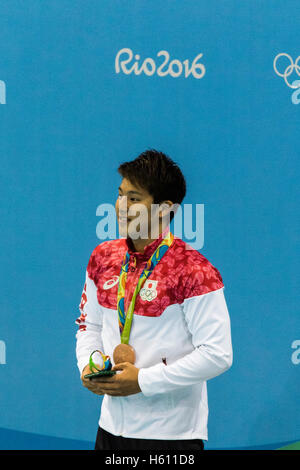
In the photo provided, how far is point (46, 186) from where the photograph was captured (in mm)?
2750

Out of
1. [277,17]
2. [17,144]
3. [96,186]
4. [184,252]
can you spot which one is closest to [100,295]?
[184,252]

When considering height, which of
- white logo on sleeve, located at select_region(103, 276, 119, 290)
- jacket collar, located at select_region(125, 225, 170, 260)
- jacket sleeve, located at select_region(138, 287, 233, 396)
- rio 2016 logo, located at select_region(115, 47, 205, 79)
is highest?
rio 2016 logo, located at select_region(115, 47, 205, 79)

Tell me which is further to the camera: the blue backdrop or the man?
the blue backdrop

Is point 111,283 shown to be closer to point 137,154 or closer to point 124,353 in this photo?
point 124,353

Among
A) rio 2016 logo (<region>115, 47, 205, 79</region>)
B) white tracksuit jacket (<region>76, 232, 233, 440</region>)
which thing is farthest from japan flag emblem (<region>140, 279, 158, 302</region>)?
rio 2016 logo (<region>115, 47, 205, 79</region>)

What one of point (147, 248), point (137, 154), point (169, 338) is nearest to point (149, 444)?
point (169, 338)

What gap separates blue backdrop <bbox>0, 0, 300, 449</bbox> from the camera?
2.68 meters

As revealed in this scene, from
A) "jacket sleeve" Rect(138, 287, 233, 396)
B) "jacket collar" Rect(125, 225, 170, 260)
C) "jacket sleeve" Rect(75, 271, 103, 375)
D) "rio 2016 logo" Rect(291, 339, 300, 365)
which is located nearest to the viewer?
"jacket sleeve" Rect(138, 287, 233, 396)

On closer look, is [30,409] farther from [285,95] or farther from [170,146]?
[285,95]

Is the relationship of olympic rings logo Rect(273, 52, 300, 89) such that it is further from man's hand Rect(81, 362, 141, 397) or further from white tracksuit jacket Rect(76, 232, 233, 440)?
man's hand Rect(81, 362, 141, 397)

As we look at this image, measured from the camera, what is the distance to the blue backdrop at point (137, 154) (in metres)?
2.68

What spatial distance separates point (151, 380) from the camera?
1.67 metres

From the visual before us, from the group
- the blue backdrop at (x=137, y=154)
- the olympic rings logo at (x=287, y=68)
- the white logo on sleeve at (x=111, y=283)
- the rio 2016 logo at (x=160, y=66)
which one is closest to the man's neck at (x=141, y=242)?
the white logo on sleeve at (x=111, y=283)

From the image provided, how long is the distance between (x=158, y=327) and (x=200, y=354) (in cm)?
15
